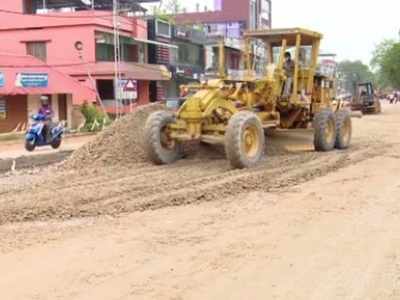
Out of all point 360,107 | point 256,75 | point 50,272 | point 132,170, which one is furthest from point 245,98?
point 360,107

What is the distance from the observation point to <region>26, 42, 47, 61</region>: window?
41.2 metres

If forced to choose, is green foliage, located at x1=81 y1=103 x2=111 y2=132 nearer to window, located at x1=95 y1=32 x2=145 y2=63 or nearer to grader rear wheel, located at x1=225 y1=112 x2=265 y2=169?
window, located at x1=95 y1=32 x2=145 y2=63

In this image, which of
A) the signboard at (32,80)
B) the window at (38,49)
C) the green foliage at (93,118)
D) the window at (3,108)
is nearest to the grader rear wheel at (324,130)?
the green foliage at (93,118)

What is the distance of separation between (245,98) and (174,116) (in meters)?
1.72

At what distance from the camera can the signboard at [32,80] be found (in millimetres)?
29547

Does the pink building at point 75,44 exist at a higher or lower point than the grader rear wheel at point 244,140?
higher

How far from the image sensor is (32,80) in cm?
3039

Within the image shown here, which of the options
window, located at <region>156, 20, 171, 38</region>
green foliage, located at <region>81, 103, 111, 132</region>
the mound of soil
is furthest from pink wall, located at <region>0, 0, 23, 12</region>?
the mound of soil

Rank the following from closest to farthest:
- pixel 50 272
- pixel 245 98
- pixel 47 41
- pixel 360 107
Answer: pixel 50 272 → pixel 245 98 → pixel 47 41 → pixel 360 107

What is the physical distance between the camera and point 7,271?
6.33 meters

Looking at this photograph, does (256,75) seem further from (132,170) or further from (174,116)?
(132,170)

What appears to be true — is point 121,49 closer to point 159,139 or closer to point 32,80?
point 32,80

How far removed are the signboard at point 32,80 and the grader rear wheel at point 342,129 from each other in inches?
652

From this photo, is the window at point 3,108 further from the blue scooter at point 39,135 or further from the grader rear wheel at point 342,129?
the grader rear wheel at point 342,129
